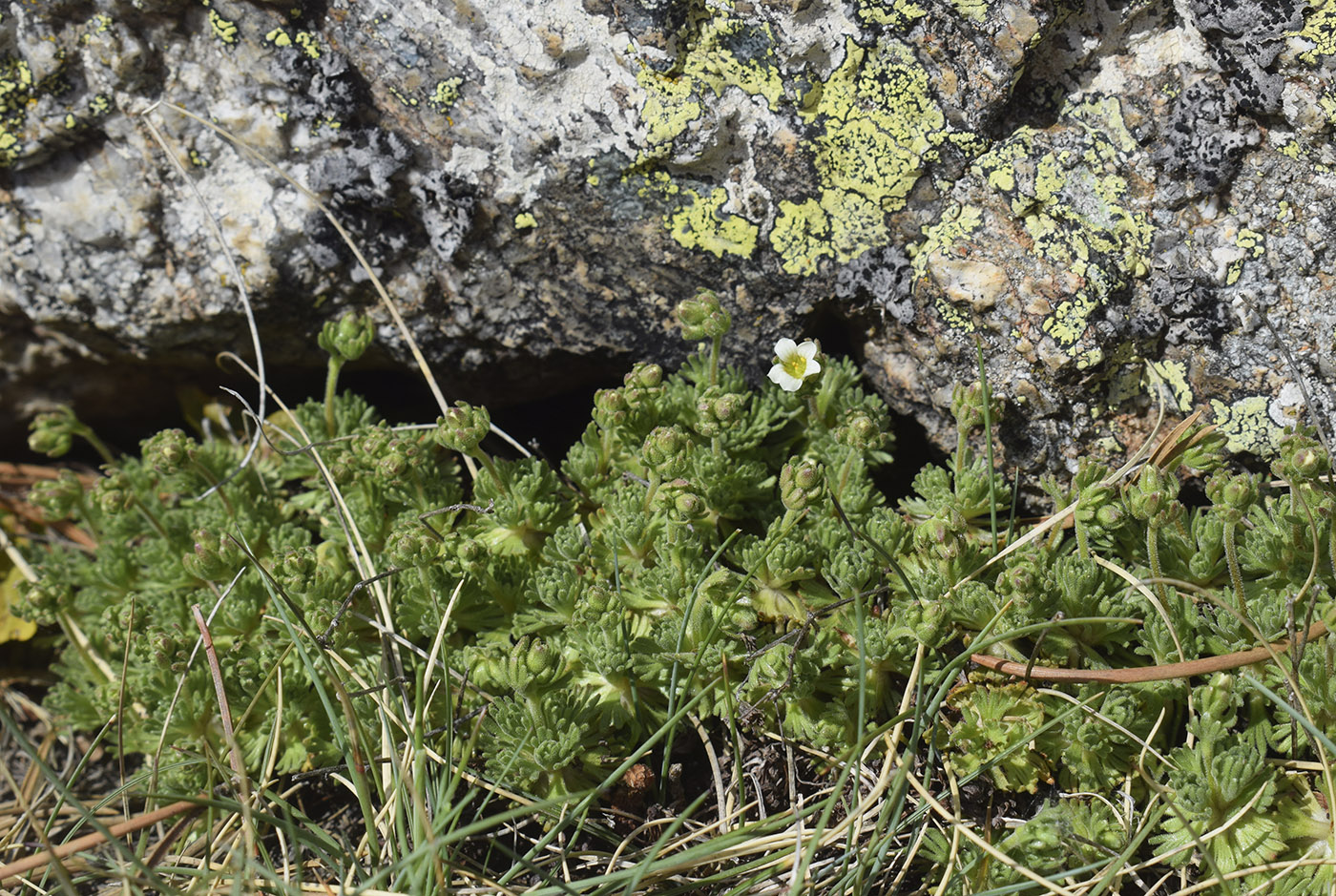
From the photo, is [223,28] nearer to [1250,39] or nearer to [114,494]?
[114,494]

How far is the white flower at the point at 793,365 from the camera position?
114 inches

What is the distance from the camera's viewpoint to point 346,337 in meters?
3.19

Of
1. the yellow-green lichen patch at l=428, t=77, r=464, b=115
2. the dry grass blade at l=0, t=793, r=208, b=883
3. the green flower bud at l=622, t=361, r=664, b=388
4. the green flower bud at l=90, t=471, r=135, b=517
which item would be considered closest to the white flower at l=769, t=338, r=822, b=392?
the green flower bud at l=622, t=361, r=664, b=388

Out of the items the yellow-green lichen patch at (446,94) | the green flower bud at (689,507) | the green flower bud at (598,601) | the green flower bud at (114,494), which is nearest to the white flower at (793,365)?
the green flower bud at (689,507)

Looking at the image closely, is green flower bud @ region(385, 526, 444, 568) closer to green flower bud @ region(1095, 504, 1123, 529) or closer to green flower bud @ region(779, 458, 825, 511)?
green flower bud @ region(779, 458, 825, 511)

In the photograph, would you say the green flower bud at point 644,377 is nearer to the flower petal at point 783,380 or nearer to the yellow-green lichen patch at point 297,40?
the flower petal at point 783,380

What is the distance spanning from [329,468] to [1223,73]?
2849mm

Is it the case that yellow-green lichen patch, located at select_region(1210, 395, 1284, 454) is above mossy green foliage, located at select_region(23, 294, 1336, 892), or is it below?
above

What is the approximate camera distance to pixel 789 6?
284cm

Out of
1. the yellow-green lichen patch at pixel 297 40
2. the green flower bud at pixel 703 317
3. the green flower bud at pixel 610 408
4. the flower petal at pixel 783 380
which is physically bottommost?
the green flower bud at pixel 610 408

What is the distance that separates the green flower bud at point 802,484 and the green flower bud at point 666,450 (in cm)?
32

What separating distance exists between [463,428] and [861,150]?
56.1 inches

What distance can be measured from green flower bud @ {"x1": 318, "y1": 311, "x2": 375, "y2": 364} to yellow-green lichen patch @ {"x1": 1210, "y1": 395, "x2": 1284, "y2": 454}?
2552 millimetres

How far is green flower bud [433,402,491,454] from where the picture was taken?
2797 millimetres
